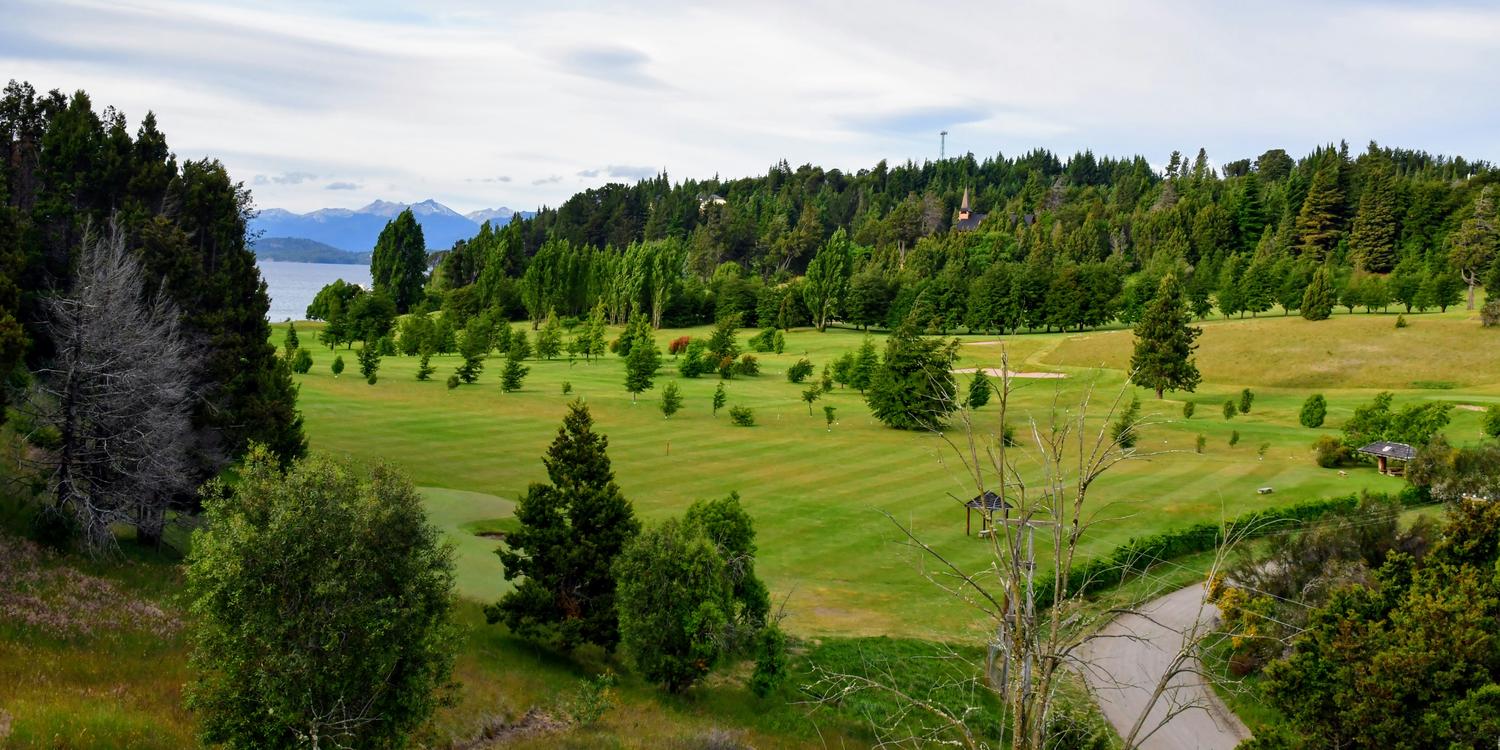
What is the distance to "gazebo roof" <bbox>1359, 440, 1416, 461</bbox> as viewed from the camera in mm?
45656

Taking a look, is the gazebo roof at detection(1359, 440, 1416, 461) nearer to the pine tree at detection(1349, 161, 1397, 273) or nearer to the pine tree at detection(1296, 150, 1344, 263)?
the pine tree at detection(1349, 161, 1397, 273)

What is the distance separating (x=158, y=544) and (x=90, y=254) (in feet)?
28.8

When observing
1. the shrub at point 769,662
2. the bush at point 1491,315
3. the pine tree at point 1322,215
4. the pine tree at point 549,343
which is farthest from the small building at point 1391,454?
the pine tree at point 1322,215

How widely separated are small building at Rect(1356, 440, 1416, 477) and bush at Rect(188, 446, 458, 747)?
4621 centimetres

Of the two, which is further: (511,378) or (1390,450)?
(511,378)

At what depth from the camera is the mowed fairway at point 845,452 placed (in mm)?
33219

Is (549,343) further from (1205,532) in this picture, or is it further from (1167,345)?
(1205,532)

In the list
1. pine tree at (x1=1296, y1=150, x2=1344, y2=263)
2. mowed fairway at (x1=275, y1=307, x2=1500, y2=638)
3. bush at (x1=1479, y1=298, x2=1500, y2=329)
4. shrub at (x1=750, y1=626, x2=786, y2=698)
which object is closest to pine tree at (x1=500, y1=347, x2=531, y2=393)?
mowed fairway at (x1=275, y1=307, x2=1500, y2=638)

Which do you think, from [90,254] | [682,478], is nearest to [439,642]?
[90,254]

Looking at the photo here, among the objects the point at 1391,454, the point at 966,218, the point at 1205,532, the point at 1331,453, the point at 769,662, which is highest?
the point at 966,218

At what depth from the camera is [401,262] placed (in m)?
129

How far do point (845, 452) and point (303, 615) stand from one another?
129ft

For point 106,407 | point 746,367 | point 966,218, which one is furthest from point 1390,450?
point 966,218

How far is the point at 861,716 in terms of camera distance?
2467 centimetres
